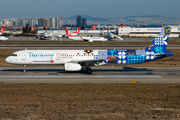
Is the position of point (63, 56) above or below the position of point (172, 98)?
above

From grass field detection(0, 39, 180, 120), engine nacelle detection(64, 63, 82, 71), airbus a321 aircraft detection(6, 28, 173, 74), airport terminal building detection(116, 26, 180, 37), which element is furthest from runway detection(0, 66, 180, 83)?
airport terminal building detection(116, 26, 180, 37)

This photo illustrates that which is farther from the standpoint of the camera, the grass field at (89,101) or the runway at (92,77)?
the runway at (92,77)

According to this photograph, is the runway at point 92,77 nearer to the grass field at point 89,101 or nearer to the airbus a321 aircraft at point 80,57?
the airbus a321 aircraft at point 80,57

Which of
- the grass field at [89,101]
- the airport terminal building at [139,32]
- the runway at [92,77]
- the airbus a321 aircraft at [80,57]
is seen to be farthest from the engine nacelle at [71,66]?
the airport terminal building at [139,32]

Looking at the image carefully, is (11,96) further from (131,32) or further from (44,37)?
(131,32)

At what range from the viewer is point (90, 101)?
858 inches

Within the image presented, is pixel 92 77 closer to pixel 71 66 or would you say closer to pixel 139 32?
pixel 71 66

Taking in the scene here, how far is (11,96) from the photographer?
23.3 metres

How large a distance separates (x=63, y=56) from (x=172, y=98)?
19.5 meters

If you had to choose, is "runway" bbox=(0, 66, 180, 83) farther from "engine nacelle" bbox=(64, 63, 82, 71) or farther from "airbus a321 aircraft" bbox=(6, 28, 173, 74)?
"airbus a321 aircraft" bbox=(6, 28, 173, 74)

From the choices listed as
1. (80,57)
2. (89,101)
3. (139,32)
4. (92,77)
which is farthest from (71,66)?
(139,32)

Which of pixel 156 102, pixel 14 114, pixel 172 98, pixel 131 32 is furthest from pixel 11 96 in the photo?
pixel 131 32

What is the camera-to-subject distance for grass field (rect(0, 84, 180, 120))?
1791cm

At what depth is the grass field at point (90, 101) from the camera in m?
17.9
